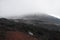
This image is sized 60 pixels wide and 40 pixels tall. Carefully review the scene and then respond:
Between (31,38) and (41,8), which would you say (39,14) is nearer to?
(41,8)

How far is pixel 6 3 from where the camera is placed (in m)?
1.42

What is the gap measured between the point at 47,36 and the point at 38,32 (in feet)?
0.27

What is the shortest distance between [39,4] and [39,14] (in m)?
0.13

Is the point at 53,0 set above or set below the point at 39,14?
above

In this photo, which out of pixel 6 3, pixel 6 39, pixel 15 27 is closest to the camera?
pixel 6 39

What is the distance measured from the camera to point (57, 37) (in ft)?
2.58

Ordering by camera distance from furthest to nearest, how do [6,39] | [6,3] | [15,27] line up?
1. [6,3]
2. [15,27]
3. [6,39]

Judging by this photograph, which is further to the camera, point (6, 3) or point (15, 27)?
point (6, 3)

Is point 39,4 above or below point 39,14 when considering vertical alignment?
above

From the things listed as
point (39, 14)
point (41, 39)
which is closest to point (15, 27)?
point (41, 39)

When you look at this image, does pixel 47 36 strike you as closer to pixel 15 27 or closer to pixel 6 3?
pixel 15 27

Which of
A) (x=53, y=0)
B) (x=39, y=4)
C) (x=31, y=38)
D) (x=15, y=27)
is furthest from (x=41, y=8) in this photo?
(x=31, y=38)

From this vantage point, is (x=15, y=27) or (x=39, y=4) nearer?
(x=15, y=27)

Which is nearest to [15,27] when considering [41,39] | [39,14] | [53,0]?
[41,39]
